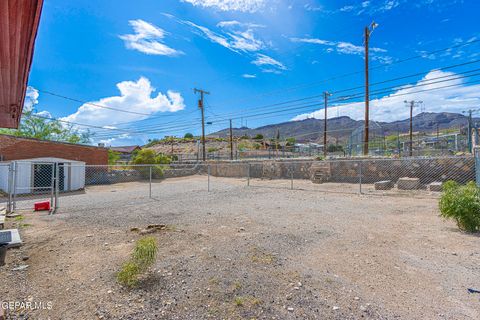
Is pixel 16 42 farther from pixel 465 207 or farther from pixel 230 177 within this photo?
pixel 230 177

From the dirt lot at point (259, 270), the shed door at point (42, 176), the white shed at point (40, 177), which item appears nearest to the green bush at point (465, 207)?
the dirt lot at point (259, 270)

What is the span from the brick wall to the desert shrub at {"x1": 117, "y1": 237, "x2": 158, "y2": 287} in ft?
59.6

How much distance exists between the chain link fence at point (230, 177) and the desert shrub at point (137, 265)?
7224 mm

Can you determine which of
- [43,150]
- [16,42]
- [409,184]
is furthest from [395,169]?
[43,150]

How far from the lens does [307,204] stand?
9.91 meters

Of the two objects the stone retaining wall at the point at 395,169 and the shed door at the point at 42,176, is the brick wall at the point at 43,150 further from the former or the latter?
the stone retaining wall at the point at 395,169

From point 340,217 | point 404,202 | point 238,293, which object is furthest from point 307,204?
point 238,293

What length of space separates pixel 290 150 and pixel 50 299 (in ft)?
108

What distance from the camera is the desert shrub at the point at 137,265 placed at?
3.49 meters

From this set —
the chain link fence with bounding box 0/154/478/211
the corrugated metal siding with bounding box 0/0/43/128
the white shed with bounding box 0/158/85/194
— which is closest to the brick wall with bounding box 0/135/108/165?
the white shed with bounding box 0/158/85/194

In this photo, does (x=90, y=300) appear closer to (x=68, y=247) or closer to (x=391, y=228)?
(x=68, y=247)

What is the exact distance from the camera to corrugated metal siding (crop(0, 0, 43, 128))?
7.47 ft

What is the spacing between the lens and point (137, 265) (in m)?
3.65

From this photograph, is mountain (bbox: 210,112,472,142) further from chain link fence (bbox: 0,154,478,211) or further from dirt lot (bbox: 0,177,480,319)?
dirt lot (bbox: 0,177,480,319)
